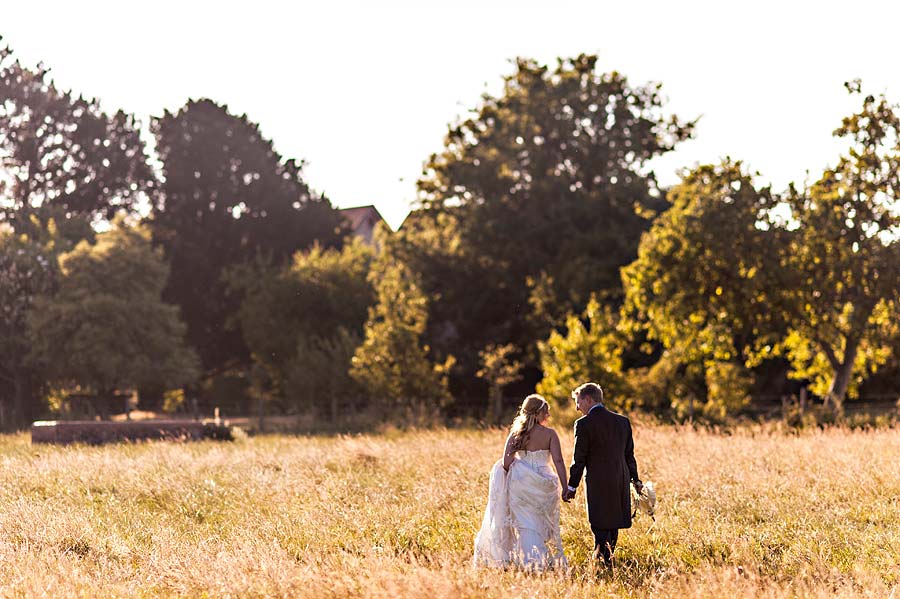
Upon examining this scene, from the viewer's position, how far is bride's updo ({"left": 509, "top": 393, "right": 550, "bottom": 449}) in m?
10.1

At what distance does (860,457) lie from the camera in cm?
1566

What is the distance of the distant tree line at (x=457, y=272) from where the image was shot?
1096 inches

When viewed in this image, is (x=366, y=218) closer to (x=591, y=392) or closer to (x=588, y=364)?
(x=588, y=364)

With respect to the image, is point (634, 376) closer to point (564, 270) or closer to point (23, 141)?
point (564, 270)

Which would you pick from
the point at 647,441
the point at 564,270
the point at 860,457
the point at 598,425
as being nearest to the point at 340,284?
the point at 564,270

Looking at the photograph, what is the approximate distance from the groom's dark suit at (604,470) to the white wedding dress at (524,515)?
336 millimetres

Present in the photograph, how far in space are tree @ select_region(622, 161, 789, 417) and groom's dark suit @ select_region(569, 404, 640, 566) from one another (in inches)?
723

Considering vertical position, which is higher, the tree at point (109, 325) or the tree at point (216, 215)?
the tree at point (216, 215)

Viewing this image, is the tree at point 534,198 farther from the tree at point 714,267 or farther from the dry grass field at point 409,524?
the dry grass field at point 409,524

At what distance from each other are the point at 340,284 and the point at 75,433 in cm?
2009

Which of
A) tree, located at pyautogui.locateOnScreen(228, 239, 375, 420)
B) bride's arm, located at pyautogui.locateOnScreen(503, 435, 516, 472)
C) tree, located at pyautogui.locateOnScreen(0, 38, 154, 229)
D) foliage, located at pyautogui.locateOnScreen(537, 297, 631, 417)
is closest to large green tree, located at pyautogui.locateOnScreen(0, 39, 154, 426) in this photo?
tree, located at pyautogui.locateOnScreen(0, 38, 154, 229)

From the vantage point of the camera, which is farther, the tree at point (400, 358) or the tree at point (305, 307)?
the tree at point (305, 307)

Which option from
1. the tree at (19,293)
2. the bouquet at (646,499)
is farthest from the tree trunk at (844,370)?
the tree at (19,293)

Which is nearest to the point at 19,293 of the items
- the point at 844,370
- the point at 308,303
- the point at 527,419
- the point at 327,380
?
the point at 308,303
